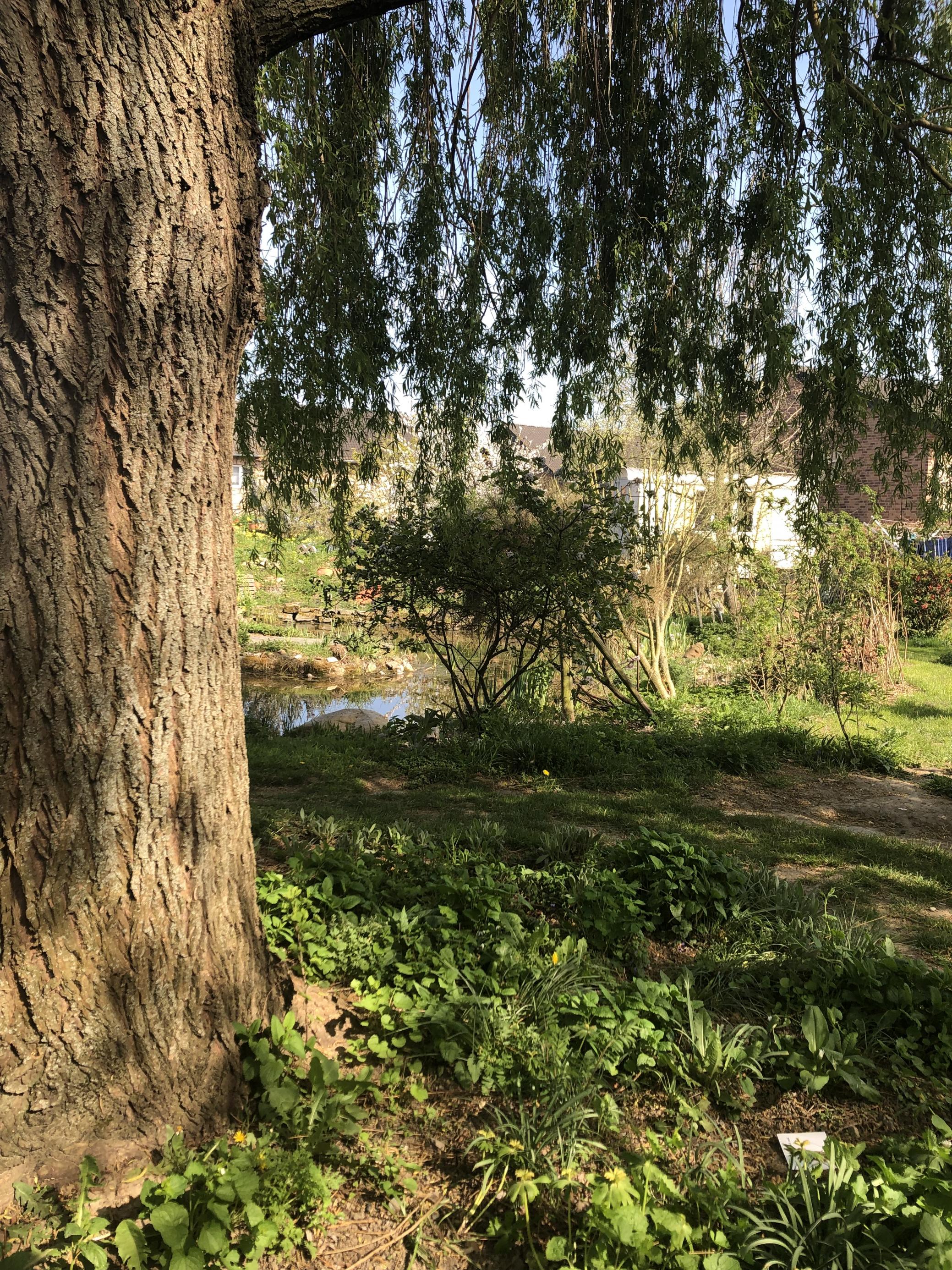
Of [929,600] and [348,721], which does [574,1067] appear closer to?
[348,721]

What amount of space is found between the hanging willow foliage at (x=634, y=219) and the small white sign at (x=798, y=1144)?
381cm

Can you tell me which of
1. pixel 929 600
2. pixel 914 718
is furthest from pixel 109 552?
pixel 929 600

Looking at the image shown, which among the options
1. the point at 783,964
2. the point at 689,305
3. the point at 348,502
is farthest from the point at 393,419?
the point at 783,964

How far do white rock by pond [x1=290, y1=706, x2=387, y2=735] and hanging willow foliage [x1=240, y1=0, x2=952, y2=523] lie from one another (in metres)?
4.14

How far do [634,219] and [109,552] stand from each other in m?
4.36

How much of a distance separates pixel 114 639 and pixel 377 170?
4.29 meters

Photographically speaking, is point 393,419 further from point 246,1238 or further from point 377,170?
point 246,1238

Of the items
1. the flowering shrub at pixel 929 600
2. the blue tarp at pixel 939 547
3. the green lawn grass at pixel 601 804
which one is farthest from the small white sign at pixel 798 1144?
the blue tarp at pixel 939 547

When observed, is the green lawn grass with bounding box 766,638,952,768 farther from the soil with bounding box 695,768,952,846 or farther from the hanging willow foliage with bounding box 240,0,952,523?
the hanging willow foliage with bounding box 240,0,952,523

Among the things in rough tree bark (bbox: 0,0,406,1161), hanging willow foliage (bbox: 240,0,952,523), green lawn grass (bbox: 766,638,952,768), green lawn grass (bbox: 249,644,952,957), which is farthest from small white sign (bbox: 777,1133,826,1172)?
green lawn grass (bbox: 766,638,952,768)

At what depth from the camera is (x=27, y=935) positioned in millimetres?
2170

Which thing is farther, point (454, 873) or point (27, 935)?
point (454, 873)

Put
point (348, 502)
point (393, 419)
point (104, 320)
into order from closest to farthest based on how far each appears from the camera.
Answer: point (104, 320)
point (393, 419)
point (348, 502)

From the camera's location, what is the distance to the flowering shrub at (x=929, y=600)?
15.6 metres
